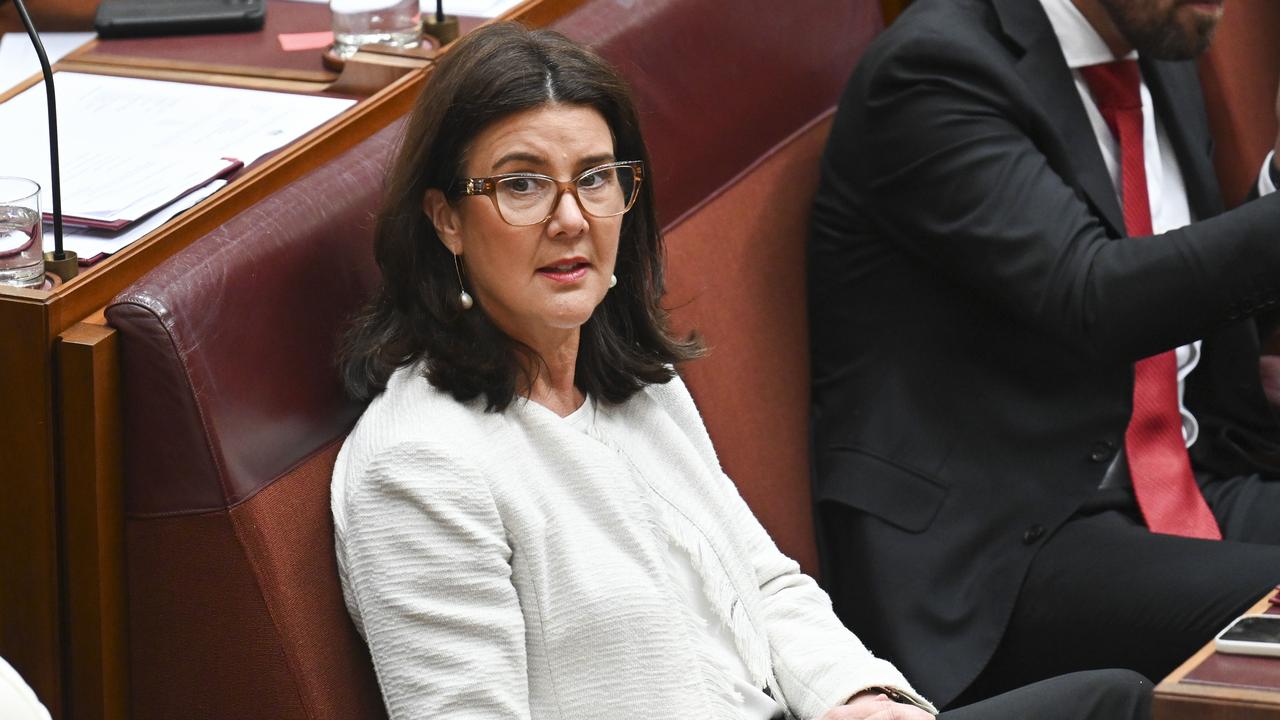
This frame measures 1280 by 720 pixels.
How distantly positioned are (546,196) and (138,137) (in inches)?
20.0

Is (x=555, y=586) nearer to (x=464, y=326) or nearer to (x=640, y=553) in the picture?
(x=640, y=553)

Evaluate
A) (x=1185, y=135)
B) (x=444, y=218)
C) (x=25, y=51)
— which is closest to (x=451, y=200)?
(x=444, y=218)

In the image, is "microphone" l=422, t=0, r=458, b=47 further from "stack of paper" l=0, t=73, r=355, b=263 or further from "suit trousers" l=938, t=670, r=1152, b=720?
"suit trousers" l=938, t=670, r=1152, b=720

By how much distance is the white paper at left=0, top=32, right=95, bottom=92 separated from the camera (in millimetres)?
2080

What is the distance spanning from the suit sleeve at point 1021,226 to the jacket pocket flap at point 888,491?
24 centimetres

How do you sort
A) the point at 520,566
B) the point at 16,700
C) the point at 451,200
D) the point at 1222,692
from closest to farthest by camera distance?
1. the point at 16,700
2. the point at 1222,692
3. the point at 520,566
4. the point at 451,200

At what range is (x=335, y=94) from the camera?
75.4 inches

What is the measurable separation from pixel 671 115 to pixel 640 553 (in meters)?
0.77

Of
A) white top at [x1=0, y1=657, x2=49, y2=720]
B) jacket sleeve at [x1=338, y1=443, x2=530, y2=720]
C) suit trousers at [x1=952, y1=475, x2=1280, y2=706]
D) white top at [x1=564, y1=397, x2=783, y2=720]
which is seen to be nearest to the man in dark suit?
suit trousers at [x1=952, y1=475, x2=1280, y2=706]

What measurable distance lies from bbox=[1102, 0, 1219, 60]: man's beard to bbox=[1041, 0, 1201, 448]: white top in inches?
1.5

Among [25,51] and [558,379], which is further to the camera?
[25,51]

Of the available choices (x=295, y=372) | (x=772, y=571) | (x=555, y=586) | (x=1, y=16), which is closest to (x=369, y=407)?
(x=295, y=372)

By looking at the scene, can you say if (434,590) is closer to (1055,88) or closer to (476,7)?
(476,7)

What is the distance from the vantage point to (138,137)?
1792 mm
